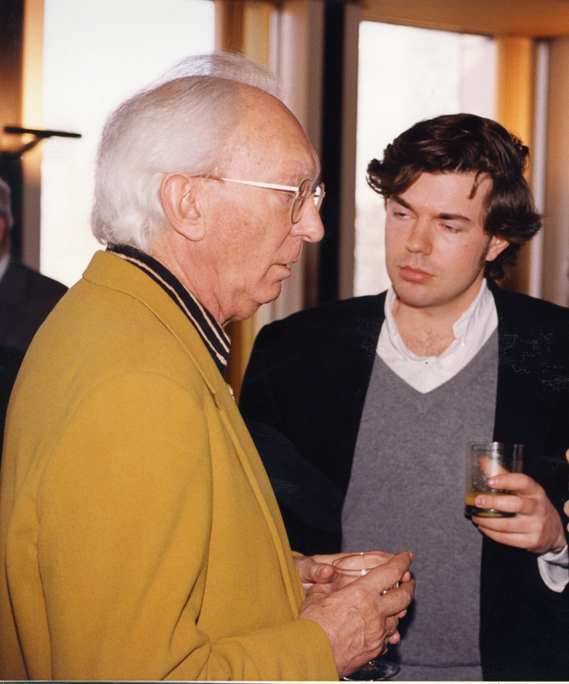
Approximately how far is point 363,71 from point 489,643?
1.27m

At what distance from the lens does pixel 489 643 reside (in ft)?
4.11

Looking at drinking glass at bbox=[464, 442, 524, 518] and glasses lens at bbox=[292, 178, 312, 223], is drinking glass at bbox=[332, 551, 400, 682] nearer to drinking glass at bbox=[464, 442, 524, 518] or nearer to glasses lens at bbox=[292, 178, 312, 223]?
drinking glass at bbox=[464, 442, 524, 518]

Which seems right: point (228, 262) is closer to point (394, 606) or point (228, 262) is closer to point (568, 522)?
point (394, 606)

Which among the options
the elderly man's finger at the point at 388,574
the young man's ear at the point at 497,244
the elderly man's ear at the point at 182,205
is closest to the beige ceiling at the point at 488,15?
the young man's ear at the point at 497,244

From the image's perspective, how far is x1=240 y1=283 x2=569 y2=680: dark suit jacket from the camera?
127 centimetres

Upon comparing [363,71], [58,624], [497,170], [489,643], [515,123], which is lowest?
[489,643]

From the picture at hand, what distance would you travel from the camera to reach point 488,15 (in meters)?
1.31

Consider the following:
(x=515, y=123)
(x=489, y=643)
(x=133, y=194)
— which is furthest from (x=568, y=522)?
(x=133, y=194)

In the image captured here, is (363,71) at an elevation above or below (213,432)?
above

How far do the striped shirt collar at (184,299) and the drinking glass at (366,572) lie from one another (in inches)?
17.6

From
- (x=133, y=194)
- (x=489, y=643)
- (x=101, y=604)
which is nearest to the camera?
(x=101, y=604)

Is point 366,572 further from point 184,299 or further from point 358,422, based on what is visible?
point 184,299

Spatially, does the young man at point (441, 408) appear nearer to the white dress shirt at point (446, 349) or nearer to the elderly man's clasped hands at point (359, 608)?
the white dress shirt at point (446, 349)

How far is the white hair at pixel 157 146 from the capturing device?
0.85 m
